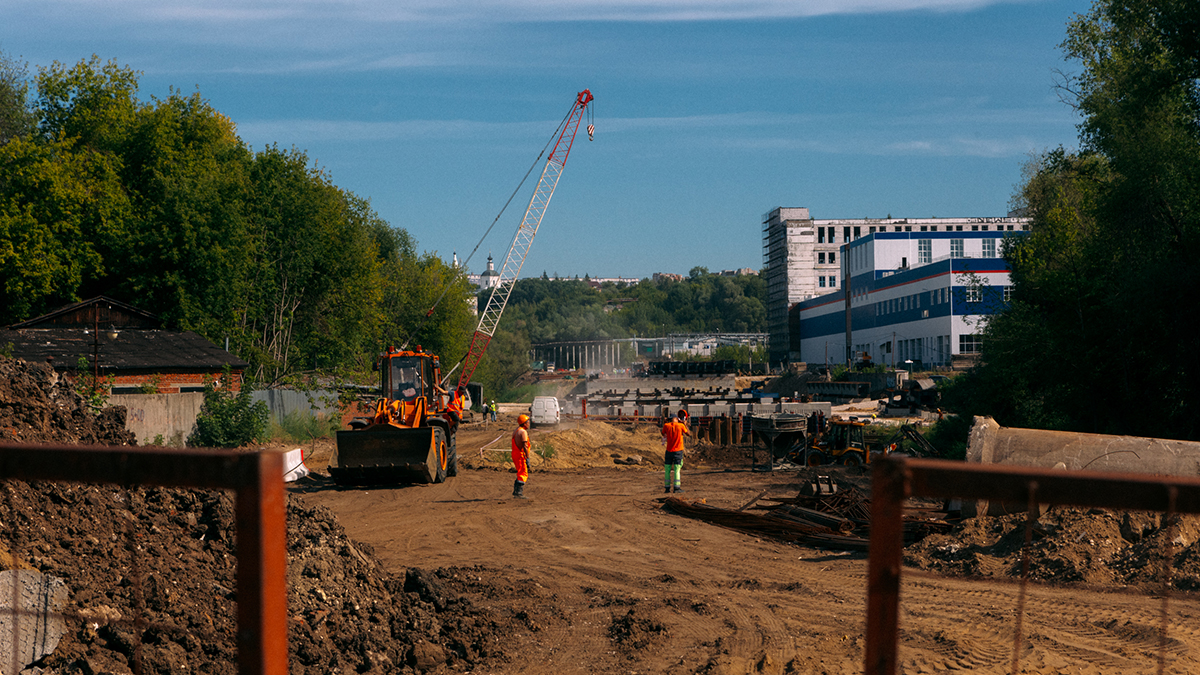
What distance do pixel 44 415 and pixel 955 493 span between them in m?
11.5

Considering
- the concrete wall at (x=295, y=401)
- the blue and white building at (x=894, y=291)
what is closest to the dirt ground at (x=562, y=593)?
the concrete wall at (x=295, y=401)

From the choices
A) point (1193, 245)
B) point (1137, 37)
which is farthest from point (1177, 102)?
point (1193, 245)

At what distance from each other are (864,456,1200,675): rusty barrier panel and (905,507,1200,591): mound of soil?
9.54 metres

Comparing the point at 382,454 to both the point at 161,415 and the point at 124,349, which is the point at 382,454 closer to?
the point at 161,415

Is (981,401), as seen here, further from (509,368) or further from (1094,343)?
(509,368)

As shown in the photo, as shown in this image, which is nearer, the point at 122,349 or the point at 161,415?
the point at 161,415

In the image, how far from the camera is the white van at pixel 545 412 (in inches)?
1573

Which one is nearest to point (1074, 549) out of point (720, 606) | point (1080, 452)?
point (1080, 452)

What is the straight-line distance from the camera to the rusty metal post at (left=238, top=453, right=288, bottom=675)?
221 centimetres

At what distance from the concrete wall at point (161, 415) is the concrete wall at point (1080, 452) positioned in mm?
21432

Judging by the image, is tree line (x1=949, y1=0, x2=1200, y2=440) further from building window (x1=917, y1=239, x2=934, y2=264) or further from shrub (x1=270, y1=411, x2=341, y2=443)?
building window (x1=917, y1=239, x2=934, y2=264)

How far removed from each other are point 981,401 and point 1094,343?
402 centimetres

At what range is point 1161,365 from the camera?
20.8m

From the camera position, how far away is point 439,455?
2170cm
